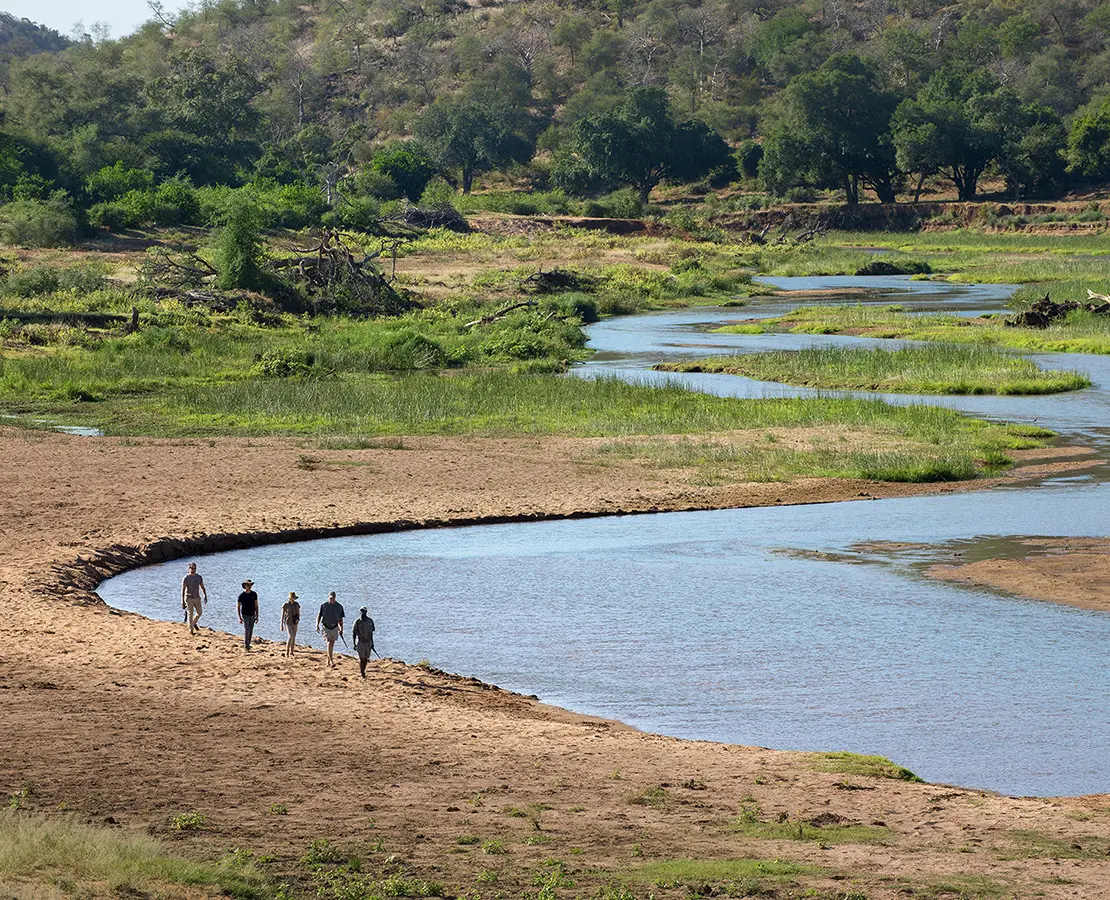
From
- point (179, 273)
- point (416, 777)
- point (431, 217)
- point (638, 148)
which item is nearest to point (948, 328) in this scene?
point (179, 273)

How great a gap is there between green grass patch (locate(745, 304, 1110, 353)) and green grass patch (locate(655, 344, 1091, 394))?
10.3 feet

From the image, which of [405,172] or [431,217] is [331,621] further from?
[405,172]

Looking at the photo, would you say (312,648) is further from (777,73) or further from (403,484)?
(777,73)

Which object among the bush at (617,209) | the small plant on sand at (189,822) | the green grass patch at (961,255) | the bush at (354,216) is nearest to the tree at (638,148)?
the bush at (617,209)

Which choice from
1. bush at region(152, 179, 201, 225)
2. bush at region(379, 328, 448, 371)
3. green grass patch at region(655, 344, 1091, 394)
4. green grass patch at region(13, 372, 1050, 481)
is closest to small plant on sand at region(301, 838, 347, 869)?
green grass patch at region(13, 372, 1050, 481)

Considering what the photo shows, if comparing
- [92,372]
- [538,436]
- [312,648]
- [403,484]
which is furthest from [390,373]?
[312,648]

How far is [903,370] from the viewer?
149 ft

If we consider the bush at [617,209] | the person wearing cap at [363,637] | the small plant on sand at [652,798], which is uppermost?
the bush at [617,209]

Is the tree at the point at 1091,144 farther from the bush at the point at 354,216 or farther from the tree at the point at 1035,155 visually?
the bush at the point at 354,216

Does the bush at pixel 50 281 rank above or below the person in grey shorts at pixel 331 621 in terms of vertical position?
above

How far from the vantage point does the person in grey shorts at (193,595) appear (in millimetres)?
19750

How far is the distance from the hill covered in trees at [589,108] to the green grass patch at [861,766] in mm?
65979

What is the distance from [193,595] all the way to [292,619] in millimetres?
1922

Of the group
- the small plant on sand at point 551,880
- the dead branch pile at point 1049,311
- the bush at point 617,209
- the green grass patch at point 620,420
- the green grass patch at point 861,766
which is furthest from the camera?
the bush at point 617,209
